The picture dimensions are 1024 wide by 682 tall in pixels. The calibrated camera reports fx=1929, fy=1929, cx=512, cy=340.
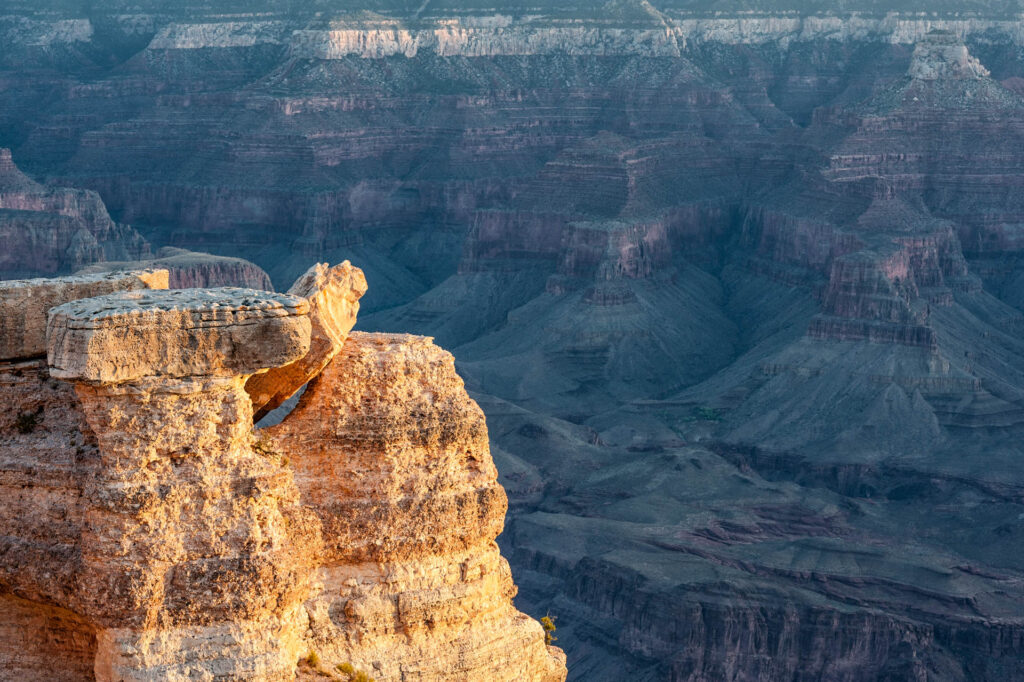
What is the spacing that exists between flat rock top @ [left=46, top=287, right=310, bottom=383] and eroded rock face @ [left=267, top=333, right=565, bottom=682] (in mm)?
2215

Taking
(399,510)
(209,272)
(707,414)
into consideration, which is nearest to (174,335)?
(399,510)

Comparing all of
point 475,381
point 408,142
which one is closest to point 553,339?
point 475,381

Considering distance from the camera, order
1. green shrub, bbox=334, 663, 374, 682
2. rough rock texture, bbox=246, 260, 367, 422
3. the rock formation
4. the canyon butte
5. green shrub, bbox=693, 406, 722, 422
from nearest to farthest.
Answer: the rock formation
the canyon butte
green shrub, bbox=334, 663, 374, 682
rough rock texture, bbox=246, 260, 367, 422
green shrub, bbox=693, 406, 722, 422

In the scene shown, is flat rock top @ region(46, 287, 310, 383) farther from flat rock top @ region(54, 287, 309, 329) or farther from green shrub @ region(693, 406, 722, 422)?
green shrub @ region(693, 406, 722, 422)

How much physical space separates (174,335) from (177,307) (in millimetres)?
389

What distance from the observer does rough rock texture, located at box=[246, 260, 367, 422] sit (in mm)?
25344

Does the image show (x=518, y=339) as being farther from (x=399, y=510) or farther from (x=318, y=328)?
(x=318, y=328)

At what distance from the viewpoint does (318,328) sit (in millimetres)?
25375

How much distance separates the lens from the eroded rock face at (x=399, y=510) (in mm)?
25578

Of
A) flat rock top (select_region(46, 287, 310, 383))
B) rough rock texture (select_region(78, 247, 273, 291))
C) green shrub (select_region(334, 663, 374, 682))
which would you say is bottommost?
rough rock texture (select_region(78, 247, 273, 291))

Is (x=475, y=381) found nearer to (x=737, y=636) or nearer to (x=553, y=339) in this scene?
(x=553, y=339)

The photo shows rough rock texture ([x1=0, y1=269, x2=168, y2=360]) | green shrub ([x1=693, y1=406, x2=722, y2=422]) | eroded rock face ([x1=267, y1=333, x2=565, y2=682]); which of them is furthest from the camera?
green shrub ([x1=693, y1=406, x2=722, y2=422])

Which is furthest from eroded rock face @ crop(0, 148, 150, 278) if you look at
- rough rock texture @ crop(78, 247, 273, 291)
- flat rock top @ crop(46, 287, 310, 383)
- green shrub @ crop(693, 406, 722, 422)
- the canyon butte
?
flat rock top @ crop(46, 287, 310, 383)

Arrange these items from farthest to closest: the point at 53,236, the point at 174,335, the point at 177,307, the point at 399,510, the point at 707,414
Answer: the point at 53,236 → the point at 707,414 → the point at 399,510 → the point at 177,307 → the point at 174,335
